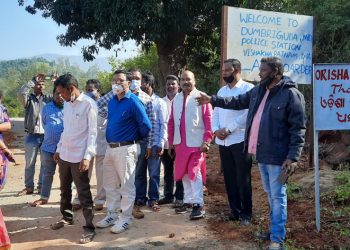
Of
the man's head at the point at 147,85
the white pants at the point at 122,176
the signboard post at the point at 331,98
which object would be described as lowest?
the white pants at the point at 122,176

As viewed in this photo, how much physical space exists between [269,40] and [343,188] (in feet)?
8.05

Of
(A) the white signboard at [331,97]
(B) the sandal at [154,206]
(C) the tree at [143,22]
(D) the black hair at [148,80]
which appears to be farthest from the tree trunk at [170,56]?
(A) the white signboard at [331,97]

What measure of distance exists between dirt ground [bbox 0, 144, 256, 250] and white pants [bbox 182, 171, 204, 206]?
233 millimetres

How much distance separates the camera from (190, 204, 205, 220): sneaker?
16.7ft

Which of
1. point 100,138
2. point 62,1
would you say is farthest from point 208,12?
point 100,138

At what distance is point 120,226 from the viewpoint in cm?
473

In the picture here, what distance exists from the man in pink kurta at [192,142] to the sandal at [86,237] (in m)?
1.24

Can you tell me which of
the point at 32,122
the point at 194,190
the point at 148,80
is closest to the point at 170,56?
the point at 32,122

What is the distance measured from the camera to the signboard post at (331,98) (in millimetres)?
4492

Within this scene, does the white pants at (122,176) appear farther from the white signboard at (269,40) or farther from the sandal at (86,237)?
the white signboard at (269,40)

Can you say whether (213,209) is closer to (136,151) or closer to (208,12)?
(136,151)

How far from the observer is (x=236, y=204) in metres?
5.01

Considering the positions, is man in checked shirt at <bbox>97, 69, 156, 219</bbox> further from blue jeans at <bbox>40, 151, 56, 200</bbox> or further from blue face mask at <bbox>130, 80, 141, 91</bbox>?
blue jeans at <bbox>40, 151, 56, 200</bbox>

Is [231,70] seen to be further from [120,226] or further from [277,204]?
[120,226]
